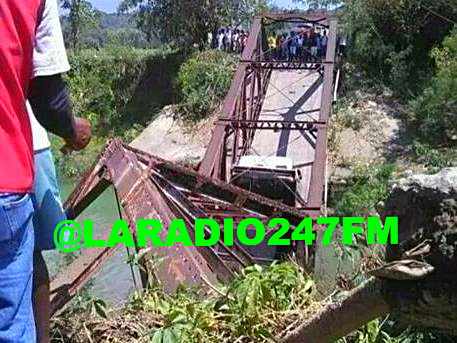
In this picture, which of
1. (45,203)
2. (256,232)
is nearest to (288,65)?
(256,232)

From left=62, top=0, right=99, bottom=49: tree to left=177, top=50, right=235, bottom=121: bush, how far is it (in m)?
7.10

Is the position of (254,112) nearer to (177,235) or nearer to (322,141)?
(322,141)

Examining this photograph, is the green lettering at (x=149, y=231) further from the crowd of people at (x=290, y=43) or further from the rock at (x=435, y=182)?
the crowd of people at (x=290, y=43)

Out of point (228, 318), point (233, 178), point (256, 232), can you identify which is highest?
point (228, 318)

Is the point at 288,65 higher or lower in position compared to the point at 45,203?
lower

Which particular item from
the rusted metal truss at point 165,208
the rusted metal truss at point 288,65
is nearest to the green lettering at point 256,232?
the rusted metal truss at point 165,208

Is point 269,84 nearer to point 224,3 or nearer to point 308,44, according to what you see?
point 308,44

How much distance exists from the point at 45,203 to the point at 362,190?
1557 centimetres

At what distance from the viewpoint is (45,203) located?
2.40 m

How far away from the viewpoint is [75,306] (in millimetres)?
3395

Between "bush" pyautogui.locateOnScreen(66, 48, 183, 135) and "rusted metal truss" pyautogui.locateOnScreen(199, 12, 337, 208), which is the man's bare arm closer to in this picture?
"rusted metal truss" pyautogui.locateOnScreen(199, 12, 337, 208)

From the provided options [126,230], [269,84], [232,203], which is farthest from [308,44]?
[126,230]

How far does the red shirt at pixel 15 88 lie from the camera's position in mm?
1907

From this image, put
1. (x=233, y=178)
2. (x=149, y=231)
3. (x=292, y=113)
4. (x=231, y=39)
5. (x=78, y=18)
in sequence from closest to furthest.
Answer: (x=149, y=231), (x=233, y=178), (x=292, y=113), (x=231, y=39), (x=78, y=18)
